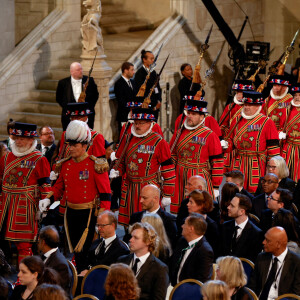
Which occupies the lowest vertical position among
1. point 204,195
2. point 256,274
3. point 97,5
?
point 256,274

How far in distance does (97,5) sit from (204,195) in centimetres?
700

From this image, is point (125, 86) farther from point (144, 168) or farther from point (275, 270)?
point (275, 270)

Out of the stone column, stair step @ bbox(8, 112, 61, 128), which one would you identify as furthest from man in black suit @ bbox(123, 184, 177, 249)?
stair step @ bbox(8, 112, 61, 128)

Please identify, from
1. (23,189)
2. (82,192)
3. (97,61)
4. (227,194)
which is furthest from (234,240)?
(97,61)

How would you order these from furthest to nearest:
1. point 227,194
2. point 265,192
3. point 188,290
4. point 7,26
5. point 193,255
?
1. point 7,26
2. point 265,192
3. point 227,194
4. point 193,255
5. point 188,290

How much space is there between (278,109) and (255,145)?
5.16 ft

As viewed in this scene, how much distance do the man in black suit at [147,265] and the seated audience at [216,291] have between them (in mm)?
1003

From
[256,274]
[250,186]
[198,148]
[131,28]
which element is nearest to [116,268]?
[256,274]

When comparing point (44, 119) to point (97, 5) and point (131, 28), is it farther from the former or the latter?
point (131, 28)

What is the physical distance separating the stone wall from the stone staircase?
95 centimetres

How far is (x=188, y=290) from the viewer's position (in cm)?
738

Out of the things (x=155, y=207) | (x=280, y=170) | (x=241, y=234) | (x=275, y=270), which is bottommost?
(x=275, y=270)

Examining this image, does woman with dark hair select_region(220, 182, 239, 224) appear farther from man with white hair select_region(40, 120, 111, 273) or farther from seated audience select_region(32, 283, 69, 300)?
seated audience select_region(32, 283, 69, 300)

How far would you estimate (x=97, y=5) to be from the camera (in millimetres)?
15055
